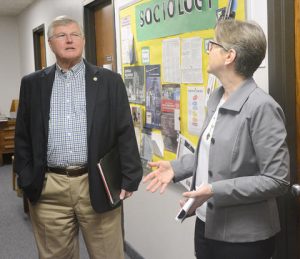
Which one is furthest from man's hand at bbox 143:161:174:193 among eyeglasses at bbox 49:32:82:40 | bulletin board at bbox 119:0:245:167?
eyeglasses at bbox 49:32:82:40

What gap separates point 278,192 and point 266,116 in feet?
0.73

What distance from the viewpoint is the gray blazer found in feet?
3.72

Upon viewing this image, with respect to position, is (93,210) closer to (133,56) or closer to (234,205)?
(234,205)

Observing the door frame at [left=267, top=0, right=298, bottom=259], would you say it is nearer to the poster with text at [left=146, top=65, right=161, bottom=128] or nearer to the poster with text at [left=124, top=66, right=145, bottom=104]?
the poster with text at [left=146, top=65, right=161, bottom=128]

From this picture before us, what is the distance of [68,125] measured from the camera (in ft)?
6.04

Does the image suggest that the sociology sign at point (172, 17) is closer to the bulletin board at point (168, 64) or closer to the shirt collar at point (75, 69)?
the bulletin board at point (168, 64)

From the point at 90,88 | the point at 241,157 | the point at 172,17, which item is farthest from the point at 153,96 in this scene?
the point at 241,157

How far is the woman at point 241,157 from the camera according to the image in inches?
44.8

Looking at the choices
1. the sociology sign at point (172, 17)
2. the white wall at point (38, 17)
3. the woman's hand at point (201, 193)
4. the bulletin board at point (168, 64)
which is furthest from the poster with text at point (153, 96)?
the white wall at point (38, 17)

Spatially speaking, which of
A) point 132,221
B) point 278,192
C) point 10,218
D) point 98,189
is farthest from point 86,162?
point 10,218

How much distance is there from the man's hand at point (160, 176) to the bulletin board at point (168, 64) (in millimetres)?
569

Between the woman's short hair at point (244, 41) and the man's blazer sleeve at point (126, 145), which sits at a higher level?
the woman's short hair at point (244, 41)

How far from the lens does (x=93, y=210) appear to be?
6.21 ft

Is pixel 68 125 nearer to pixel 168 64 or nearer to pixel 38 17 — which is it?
pixel 168 64
